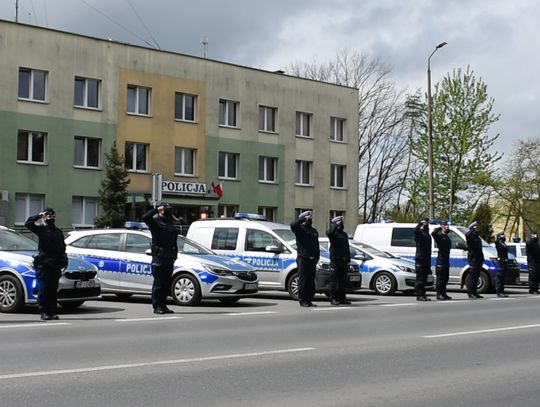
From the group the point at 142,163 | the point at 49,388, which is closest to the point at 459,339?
the point at 49,388

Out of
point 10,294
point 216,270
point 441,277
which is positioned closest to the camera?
point 10,294

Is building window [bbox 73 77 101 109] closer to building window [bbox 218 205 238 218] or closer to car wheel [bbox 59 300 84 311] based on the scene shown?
building window [bbox 218 205 238 218]

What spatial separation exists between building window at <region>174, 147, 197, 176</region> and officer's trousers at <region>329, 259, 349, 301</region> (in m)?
23.7

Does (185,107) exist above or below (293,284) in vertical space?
above

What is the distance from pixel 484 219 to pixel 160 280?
4472 cm

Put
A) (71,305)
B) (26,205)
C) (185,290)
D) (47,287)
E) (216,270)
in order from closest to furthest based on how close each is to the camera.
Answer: (47,287)
(71,305)
(216,270)
(185,290)
(26,205)

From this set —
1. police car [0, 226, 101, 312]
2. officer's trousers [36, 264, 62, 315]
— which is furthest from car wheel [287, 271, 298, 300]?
officer's trousers [36, 264, 62, 315]

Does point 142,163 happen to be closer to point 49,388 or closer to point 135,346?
point 135,346

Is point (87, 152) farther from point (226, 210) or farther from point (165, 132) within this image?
point (226, 210)

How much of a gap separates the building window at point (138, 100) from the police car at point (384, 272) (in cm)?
1957

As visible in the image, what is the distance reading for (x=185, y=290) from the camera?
53.9 feet

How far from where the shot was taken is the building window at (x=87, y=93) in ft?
121

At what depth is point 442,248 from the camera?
1986 cm

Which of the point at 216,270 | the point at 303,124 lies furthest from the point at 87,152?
the point at 216,270
